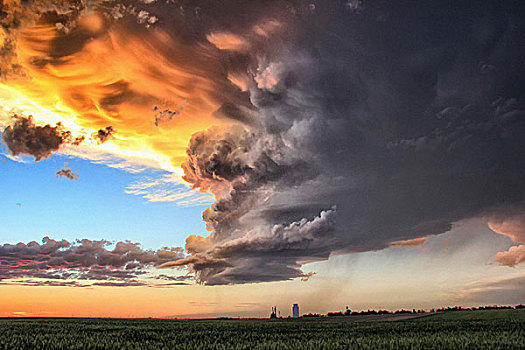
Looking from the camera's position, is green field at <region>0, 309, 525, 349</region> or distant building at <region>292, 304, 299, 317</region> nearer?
green field at <region>0, 309, 525, 349</region>

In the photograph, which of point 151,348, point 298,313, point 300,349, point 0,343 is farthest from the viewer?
point 298,313

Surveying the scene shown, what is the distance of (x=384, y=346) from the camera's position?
22.2m

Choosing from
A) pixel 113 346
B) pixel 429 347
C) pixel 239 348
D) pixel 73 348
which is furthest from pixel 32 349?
pixel 429 347

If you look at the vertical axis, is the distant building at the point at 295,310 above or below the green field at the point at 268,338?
below

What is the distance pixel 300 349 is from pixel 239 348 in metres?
3.20

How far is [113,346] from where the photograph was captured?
22484 millimetres

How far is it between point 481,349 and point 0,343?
27.7m

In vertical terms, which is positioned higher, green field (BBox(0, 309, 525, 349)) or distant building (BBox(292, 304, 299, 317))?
green field (BBox(0, 309, 525, 349))

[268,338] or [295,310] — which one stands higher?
[268,338]

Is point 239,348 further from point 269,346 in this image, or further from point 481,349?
point 481,349

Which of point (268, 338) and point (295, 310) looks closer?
point (268, 338)

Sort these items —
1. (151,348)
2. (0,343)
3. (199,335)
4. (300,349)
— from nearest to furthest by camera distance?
(300,349)
(151,348)
(0,343)
(199,335)

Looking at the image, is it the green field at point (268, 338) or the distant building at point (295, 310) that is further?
the distant building at point (295, 310)

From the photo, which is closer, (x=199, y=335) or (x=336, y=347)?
(x=336, y=347)
